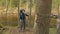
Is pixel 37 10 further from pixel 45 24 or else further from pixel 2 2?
pixel 2 2

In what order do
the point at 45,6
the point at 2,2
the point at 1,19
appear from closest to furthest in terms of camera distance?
the point at 45,6
the point at 1,19
the point at 2,2

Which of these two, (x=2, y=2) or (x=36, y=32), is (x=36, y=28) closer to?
(x=36, y=32)

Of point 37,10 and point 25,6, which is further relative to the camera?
point 25,6

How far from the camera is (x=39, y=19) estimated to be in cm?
Answer: 302

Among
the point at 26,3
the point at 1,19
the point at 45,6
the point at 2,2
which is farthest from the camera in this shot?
the point at 26,3

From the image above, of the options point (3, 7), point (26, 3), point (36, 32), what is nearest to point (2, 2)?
point (3, 7)

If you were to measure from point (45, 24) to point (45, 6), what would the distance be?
0.31m

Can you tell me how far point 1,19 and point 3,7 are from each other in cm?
Answer: 381

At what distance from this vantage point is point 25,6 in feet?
64.5

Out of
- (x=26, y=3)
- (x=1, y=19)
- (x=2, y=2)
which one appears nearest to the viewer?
Answer: (x=1, y=19)

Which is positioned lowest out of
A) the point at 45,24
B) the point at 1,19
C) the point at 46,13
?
the point at 1,19

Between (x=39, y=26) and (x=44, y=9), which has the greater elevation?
(x=44, y=9)

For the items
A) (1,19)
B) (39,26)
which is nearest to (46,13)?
(39,26)

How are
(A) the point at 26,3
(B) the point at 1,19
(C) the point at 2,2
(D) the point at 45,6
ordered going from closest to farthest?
(D) the point at 45,6 < (B) the point at 1,19 < (C) the point at 2,2 < (A) the point at 26,3
